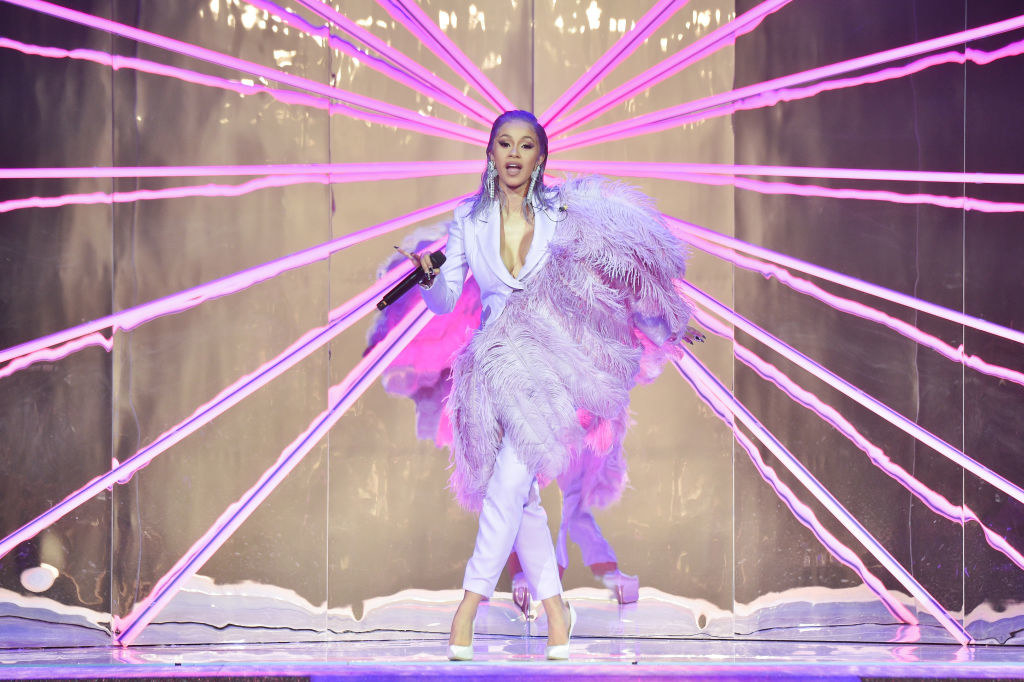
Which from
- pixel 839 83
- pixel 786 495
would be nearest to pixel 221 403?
pixel 786 495

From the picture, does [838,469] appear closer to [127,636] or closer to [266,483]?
[266,483]

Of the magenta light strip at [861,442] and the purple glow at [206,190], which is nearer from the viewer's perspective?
the purple glow at [206,190]

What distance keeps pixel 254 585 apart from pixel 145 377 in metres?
0.85

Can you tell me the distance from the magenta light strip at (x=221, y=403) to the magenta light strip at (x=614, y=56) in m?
0.65

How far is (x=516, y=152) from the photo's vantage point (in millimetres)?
3059

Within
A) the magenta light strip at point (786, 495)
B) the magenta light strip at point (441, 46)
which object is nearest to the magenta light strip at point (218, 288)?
the magenta light strip at point (441, 46)

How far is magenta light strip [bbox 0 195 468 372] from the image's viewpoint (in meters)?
3.64

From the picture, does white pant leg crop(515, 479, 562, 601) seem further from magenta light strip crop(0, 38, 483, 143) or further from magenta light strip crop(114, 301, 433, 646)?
magenta light strip crop(0, 38, 483, 143)

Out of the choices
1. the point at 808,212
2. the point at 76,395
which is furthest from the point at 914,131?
the point at 76,395

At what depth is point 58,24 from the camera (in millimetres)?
3662

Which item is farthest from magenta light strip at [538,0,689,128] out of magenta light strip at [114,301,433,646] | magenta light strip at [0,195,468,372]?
magenta light strip at [114,301,433,646]

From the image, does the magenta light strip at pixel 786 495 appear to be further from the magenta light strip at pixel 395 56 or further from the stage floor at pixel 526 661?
the magenta light strip at pixel 395 56

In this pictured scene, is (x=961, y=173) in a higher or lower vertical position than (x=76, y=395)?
higher

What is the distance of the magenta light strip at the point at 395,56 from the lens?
3.71m
